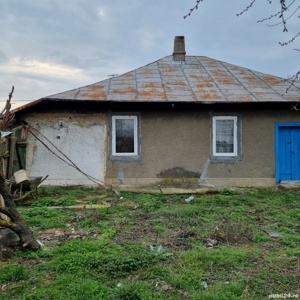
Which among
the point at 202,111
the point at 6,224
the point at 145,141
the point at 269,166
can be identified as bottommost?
the point at 6,224

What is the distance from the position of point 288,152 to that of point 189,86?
3.82 metres

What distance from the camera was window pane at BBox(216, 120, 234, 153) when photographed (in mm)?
9828

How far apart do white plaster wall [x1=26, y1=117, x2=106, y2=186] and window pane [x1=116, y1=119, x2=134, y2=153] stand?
24.0 inches

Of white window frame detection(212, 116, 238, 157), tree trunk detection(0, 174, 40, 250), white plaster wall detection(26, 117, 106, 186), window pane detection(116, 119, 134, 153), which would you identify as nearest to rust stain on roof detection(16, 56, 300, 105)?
white window frame detection(212, 116, 238, 157)

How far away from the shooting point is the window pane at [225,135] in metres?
9.83

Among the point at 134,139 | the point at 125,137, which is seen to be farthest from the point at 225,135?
the point at 125,137

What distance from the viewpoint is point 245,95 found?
9734 millimetres

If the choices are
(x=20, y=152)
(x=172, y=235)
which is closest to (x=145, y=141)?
(x=20, y=152)

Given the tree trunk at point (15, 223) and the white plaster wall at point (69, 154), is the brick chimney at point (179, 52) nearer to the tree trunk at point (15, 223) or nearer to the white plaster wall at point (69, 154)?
the white plaster wall at point (69, 154)

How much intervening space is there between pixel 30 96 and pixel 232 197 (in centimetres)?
1758

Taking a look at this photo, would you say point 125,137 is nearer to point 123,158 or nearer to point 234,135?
point 123,158

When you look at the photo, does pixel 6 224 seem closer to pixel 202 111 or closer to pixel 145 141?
pixel 145 141

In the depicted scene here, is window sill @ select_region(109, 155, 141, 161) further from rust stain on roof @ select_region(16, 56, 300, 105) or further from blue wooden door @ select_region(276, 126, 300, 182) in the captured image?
blue wooden door @ select_region(276, 126, 300, 182)

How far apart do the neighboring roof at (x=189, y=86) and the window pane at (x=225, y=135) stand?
810 millimetres
